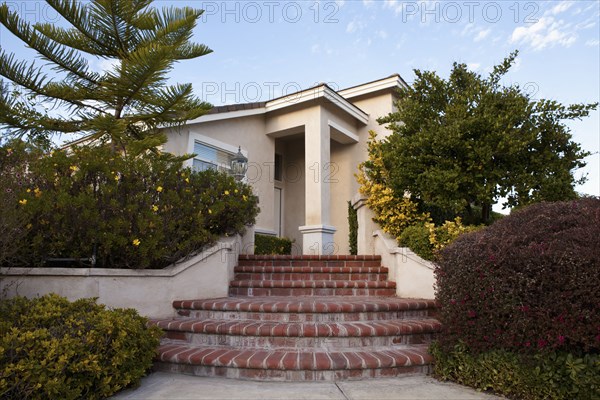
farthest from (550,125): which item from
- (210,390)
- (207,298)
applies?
(210,390)

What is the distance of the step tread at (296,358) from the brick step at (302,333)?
0.10m

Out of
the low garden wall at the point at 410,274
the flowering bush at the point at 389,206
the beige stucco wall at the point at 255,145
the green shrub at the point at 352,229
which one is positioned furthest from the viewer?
the green shrub at the point at 352,229

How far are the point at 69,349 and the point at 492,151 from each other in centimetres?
607

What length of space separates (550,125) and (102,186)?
6733 millimetres

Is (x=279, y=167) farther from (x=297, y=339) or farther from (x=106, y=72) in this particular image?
(x=297, y=339)

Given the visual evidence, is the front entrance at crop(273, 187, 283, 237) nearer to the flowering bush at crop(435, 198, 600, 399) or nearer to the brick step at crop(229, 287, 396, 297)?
the brick step at crop(229, 287, 396, 297)

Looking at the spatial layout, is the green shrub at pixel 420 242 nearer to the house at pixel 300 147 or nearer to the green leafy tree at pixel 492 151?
the green leafy tree at pixel 492 151

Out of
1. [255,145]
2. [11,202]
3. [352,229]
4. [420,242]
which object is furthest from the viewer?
[352,229]

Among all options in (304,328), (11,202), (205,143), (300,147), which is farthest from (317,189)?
(11,202)

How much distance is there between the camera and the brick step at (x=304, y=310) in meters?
4.33

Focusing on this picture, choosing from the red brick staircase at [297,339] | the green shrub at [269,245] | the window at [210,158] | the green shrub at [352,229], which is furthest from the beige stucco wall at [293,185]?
the red brick staircase at [297,339]

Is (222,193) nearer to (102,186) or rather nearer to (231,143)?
(102,186)

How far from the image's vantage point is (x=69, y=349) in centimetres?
285

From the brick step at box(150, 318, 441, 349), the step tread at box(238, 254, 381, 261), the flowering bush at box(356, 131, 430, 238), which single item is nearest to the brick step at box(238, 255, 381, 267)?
the step tread at box(238, 254, 381, 261)
